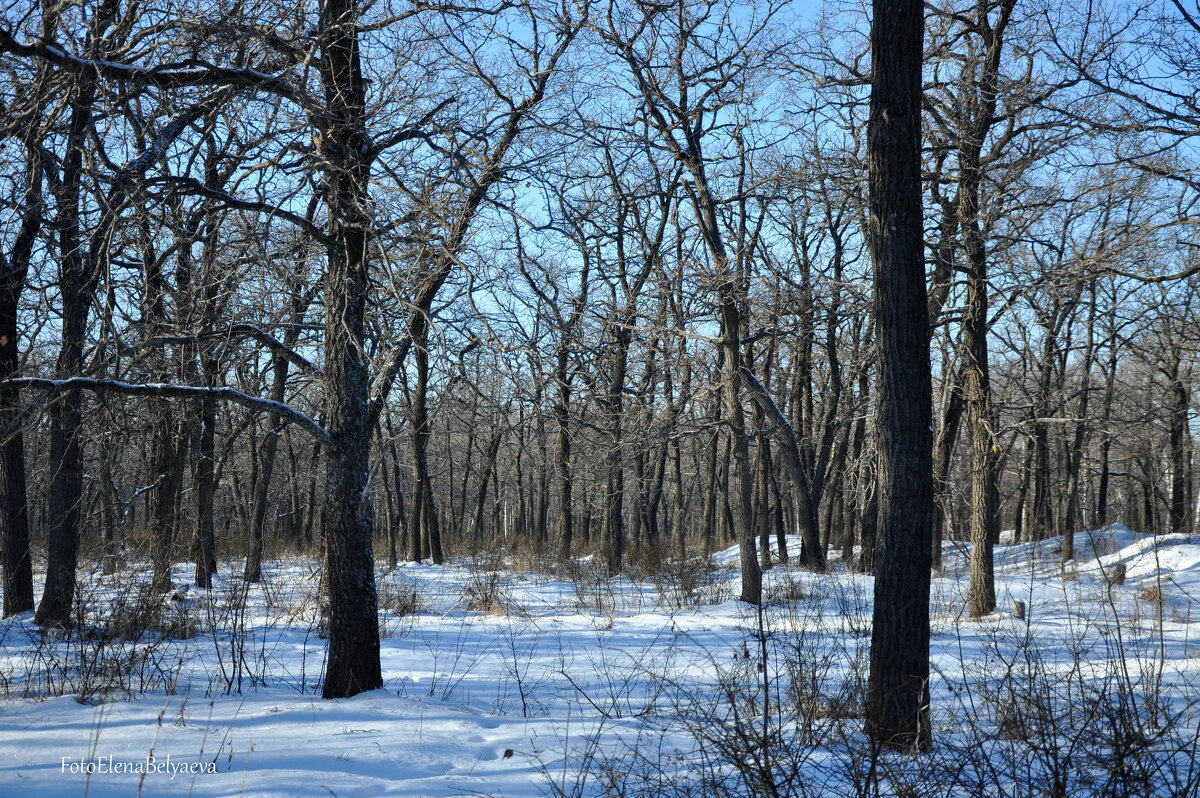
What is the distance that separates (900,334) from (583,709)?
3.47 metres

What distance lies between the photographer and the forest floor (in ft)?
12.3

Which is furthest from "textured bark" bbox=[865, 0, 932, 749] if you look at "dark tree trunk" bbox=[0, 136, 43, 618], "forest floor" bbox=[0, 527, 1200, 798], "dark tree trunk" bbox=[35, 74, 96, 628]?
"dark tree trunk" bbox=[0, 136, 43, 618]

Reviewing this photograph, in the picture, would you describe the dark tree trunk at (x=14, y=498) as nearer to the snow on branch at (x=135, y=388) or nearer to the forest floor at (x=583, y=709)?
the forest floor at (x=583, y=709)

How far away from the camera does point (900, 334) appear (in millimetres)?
5152

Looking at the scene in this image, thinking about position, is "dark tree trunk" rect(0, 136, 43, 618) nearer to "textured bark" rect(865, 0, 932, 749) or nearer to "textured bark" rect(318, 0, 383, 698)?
"textured bark" rect(318, 0, 383, 698)

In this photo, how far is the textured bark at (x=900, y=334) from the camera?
195 inches

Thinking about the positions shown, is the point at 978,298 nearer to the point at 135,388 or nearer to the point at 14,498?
the point at 135,388

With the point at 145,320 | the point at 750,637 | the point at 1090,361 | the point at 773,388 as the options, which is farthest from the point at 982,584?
the point at 1090,361

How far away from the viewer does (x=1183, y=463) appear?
2486 centimetres

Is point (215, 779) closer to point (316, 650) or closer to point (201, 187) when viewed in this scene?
point (201, 187)

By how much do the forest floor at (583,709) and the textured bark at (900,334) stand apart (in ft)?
1.79

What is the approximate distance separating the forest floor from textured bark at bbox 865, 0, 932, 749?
545 millimetres

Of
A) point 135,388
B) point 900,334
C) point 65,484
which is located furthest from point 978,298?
point 65,484

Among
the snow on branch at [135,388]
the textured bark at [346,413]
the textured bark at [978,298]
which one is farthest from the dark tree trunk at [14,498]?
the textured bark at [978,298]
